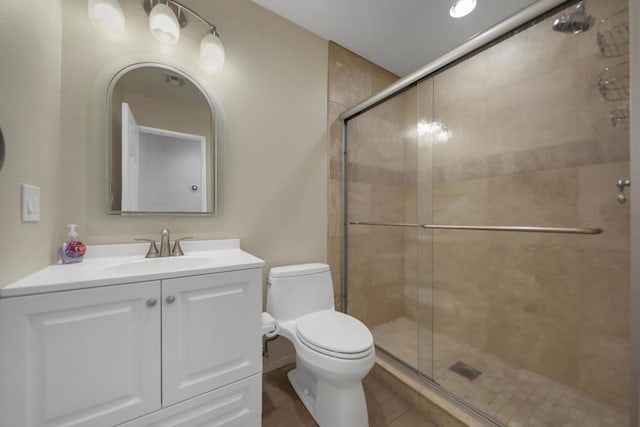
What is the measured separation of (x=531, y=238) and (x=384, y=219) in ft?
3.19

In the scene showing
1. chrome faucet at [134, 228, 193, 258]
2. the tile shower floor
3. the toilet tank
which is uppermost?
chrome faucet at [134, 228, 193, 258]

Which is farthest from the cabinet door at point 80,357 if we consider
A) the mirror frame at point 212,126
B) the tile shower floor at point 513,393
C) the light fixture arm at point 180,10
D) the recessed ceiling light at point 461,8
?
the recessed ceiling light at point 461,8

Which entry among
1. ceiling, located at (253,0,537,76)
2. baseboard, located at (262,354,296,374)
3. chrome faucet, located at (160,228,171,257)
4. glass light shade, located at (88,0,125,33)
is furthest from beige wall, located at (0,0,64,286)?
baseboard, located at (262,354,296,374)

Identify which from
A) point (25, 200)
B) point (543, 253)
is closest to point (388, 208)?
point (543, 253)

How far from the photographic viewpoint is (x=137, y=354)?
76 cm

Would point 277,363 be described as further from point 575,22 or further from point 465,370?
point 575,22

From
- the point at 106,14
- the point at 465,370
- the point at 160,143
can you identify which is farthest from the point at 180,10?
the point at 465,370

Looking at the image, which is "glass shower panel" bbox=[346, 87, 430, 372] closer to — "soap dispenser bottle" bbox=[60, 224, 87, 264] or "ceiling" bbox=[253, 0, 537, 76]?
"ceiling" bbox=[253, 0, 537, 76]

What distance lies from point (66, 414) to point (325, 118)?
72.4 inches

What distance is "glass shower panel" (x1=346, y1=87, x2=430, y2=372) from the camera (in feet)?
6.28

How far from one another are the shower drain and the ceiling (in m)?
2.16

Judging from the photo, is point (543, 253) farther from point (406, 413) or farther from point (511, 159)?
point (406, 413)

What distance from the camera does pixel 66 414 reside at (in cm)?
68

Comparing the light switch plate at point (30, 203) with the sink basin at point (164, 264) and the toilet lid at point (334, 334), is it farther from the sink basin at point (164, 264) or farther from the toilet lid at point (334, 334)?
the toilet lid at point (334, 334)
